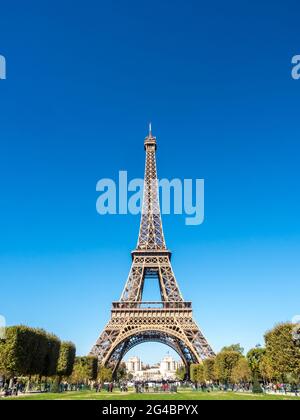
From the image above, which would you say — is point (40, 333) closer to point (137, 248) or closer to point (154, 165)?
point (137, 248)

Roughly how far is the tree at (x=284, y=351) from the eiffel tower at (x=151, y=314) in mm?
20030

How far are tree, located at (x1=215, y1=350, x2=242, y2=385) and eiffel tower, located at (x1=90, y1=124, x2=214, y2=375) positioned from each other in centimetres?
682

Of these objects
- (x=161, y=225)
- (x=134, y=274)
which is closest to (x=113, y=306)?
(x=134, y=274)

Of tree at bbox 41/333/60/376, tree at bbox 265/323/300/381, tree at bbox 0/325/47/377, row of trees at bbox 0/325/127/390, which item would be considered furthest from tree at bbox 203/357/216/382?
tree at bbox 0/325/47/377

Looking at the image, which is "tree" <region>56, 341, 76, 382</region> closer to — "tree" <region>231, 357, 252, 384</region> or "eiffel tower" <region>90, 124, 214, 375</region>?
"eiffel tower" <region>90, 124, 214, 375</region>

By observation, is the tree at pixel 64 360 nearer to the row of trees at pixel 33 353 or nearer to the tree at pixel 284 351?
the row of trees at pixel 33 353

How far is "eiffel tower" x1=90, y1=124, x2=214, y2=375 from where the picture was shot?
6706 centimetres

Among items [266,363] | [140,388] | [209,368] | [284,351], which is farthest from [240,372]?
[140,388]

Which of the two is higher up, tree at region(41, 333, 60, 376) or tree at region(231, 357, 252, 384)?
tree at region(41, 333, 60, 376)

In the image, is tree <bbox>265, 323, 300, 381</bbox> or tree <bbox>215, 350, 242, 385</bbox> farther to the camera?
tree <bbox>215, 350, 242, 385</bbox>

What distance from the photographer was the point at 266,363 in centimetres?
5759


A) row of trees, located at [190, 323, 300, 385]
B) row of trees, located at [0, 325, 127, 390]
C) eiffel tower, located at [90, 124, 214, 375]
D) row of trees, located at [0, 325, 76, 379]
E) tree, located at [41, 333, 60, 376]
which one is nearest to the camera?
row of trees, located at [0, 325, 76, 379]

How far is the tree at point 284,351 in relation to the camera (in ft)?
141

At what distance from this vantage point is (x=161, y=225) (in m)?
80.8
